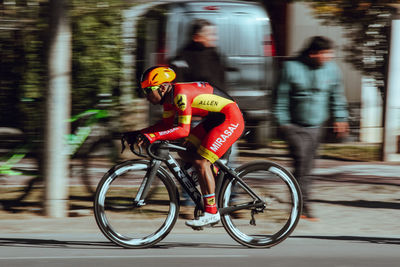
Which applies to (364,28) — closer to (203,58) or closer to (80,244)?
(203,58)

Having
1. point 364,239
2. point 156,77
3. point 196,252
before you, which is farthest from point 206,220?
point 364,239

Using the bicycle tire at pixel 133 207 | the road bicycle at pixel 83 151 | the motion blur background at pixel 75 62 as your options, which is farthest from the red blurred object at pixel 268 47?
the bicycle tire at pixel 133 207

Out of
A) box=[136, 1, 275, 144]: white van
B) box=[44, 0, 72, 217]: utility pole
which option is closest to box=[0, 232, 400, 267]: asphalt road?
box=[44, 0, 72, 217]: utility pole

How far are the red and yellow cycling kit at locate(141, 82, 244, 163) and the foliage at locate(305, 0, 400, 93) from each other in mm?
5037

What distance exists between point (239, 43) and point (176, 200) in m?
5.16

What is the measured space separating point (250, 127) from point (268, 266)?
16.5 feet

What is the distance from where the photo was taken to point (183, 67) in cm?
782

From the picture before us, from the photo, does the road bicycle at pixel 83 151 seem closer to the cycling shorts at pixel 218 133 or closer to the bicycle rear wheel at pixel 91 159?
the bicycle rear wheel at pixel 91 159

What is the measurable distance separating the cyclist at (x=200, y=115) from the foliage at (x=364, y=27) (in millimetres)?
5072

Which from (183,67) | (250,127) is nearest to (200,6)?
(250,127)

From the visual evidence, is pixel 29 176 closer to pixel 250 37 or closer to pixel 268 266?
pixel 268 266

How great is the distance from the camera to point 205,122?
6.25 metres

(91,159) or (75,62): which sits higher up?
(75,62)

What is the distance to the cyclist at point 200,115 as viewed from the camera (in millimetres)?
5914
